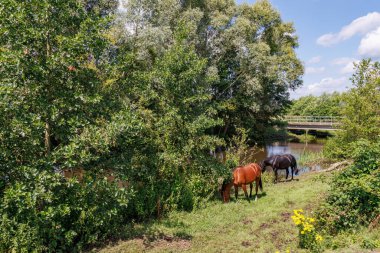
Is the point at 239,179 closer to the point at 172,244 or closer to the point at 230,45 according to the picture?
the point at 172,244

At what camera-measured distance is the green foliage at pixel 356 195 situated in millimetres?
7578

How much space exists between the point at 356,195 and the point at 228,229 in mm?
3693

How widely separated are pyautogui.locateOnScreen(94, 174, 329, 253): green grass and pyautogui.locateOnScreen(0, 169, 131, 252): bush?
0.82 m

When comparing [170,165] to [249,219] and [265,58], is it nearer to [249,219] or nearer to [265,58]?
[249,219]

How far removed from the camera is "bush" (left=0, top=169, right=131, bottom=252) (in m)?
6.76

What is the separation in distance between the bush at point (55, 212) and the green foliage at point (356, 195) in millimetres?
5552

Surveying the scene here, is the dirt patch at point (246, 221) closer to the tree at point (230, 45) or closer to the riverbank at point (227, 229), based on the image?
the riverbank at point (227, 229)

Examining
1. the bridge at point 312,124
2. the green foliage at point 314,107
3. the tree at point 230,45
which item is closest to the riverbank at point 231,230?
the tree at point 230,45

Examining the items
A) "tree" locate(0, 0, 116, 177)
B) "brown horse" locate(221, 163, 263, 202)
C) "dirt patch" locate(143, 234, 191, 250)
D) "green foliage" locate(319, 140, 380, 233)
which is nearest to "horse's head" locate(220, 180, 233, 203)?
"brown horse" locate(221, 163, 263, 202)

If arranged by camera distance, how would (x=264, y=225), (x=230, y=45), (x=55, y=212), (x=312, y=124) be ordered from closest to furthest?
(x=55, y=212), (x=264, y=225), (x=230, y=45), (x=312, y=124)

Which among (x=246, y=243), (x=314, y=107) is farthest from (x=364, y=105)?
(x=314, y=107)

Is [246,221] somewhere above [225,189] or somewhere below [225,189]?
below

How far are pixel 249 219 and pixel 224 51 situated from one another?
17.4m

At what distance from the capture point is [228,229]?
29.8ft
